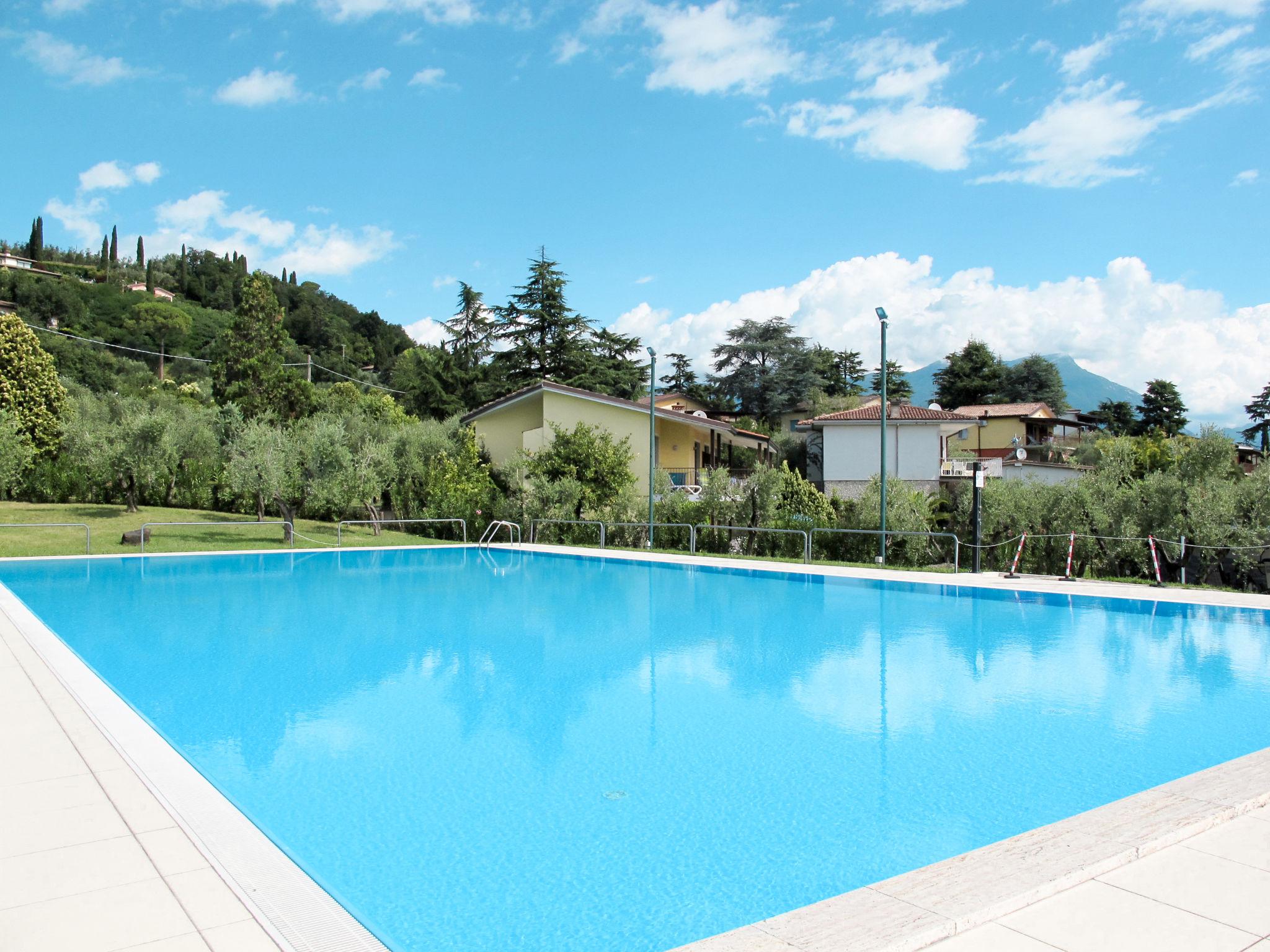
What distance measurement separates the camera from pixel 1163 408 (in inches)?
2557

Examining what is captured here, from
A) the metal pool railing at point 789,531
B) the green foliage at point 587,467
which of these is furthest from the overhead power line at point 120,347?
the metal pool railing at point 789,531

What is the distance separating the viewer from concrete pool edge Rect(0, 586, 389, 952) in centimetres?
304

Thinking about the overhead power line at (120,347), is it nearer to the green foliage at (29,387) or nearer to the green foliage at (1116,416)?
the green foliage at (29,387)

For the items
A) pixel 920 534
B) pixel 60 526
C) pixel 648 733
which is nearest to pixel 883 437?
pixel 920 534

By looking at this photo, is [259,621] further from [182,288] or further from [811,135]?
[182,288]

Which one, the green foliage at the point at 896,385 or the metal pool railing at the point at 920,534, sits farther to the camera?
the green foliage at the point at 896,385

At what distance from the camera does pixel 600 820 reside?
461 centimetres

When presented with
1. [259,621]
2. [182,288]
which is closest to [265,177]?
[259,621]

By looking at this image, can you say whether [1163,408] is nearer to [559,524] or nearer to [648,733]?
[559,524]

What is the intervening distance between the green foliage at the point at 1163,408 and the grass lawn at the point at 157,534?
6154 cm

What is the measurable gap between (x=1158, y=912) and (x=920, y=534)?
14.9 m

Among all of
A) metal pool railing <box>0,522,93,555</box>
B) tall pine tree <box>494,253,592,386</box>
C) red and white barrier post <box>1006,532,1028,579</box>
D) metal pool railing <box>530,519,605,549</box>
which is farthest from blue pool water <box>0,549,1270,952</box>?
tall pine tree <box>494,253,592,386</box>

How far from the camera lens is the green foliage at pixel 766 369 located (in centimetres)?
5025

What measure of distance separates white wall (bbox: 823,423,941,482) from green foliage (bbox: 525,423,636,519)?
11.9m
